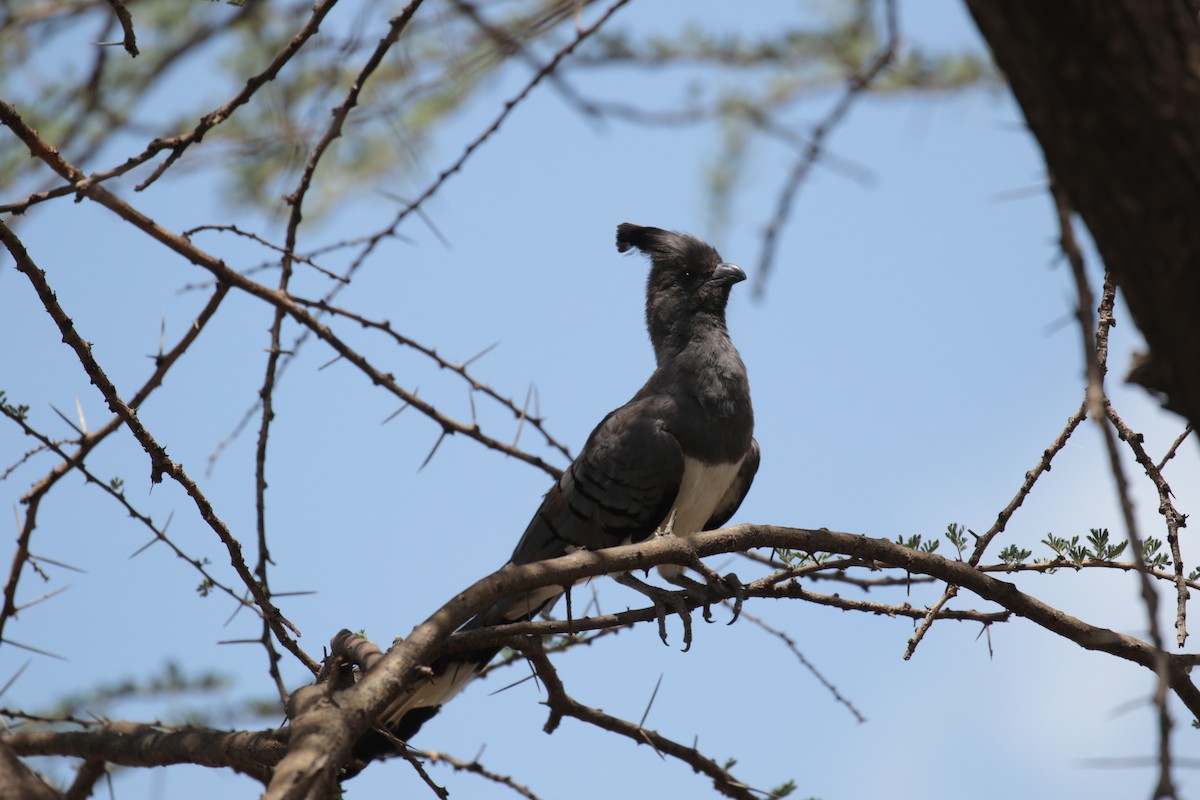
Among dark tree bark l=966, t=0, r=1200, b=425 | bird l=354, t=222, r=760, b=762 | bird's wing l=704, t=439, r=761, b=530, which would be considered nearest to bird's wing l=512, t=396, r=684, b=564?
bird l=354, t=222, r=760, b=762

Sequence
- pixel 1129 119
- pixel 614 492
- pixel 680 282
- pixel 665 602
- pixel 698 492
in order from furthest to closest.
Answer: pixel 680 282
pixel 698 492
pixel 614 492
pixel 665 602
pixel 1129 119

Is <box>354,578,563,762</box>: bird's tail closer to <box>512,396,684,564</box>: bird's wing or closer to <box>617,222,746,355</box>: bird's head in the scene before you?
<box>512,396,684,564</box>: bird's wing

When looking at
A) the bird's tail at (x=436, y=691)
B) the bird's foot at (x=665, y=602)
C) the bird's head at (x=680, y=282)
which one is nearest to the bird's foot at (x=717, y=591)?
the bird's foot at (x=665, y=602)

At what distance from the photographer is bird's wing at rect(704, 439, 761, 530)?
5.44 metres

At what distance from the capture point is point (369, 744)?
380 cm

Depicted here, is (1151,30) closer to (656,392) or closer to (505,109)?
(505,109)

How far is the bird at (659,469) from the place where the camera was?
15.2ft

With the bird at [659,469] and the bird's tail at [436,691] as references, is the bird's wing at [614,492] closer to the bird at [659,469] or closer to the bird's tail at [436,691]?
the bird at [659,469]

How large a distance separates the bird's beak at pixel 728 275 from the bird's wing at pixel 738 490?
87 cm

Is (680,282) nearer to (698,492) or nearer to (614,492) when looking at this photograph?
(698,492)

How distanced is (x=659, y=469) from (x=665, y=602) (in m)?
0.78

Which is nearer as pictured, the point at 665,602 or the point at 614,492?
the point at 665,602

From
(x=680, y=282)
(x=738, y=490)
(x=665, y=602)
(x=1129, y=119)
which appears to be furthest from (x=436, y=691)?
(x=1129, y=119)

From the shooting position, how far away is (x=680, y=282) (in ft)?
19.3
